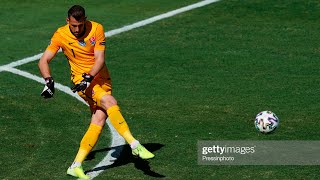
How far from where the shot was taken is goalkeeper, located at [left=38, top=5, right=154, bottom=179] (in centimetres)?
1391

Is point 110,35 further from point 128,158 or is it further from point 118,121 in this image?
point 118,121

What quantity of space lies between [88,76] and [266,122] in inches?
142

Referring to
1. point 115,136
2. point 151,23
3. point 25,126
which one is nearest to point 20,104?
point 25,126

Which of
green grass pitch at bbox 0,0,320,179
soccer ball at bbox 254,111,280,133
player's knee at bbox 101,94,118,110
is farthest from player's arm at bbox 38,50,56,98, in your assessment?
soccer ball at bbox 254,111,280,133

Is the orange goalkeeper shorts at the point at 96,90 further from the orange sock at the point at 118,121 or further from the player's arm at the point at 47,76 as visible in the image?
the player's arm at the point at 47,76

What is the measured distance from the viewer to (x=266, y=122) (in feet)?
52.2

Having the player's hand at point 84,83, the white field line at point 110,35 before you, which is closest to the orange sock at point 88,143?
the white field line at point 110,35

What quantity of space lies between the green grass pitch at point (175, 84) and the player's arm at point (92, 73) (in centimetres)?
139

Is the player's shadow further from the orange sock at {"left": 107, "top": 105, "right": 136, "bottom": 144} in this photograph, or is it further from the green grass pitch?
the orange sock at {"left": 107, "top": 105, "right": 136, "bottom": 144}

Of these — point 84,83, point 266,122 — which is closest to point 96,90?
point 84,83

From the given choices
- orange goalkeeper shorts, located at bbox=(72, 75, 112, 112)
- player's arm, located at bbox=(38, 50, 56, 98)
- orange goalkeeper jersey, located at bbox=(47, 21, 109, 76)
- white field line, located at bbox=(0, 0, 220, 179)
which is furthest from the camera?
white field line, located at bbox=(0, 0, 220, 179)

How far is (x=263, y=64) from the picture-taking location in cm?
2088

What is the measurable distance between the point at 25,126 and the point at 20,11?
31.6 feet

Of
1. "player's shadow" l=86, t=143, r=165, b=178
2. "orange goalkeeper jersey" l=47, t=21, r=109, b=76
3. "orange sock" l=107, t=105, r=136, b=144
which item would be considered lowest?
"player's shadow" l=86, t=143, r=165, b=178
